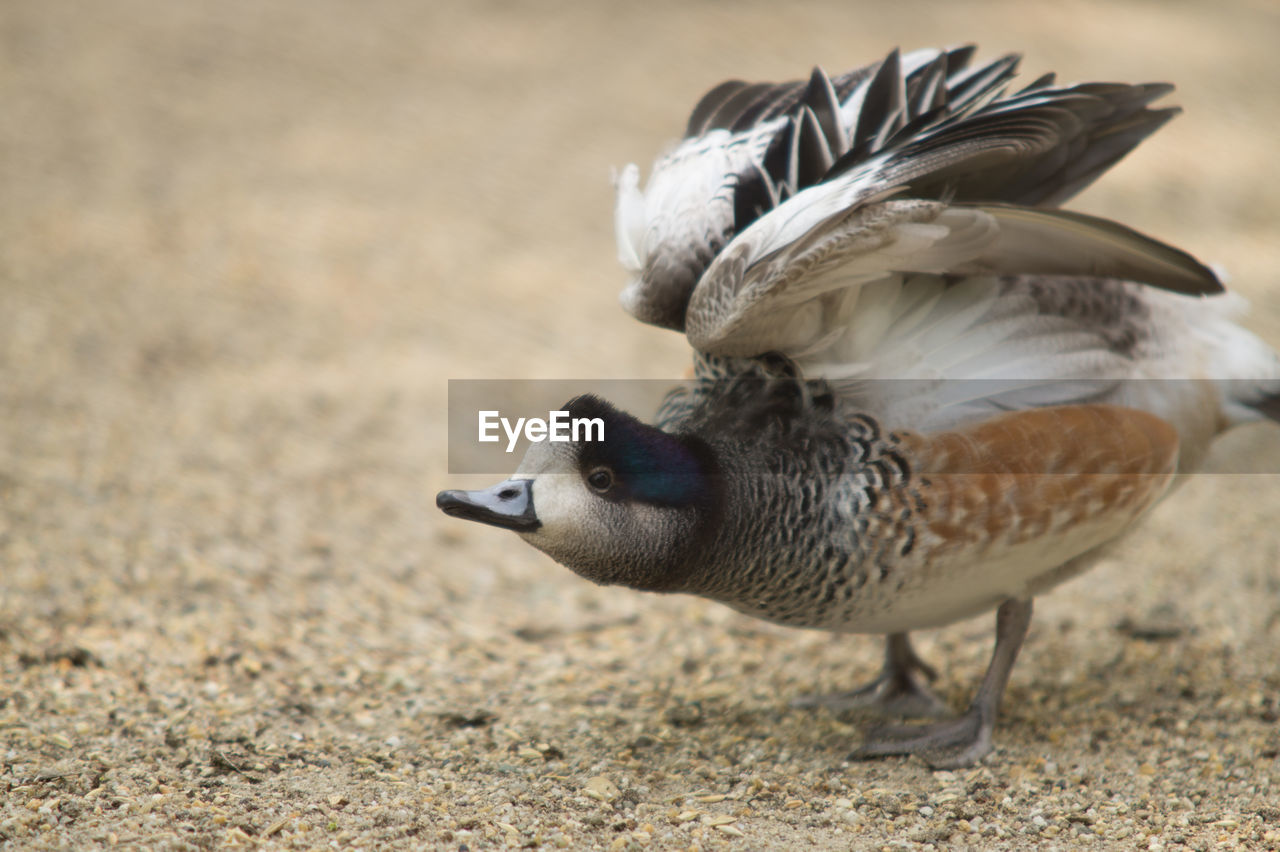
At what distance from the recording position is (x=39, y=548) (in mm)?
4027

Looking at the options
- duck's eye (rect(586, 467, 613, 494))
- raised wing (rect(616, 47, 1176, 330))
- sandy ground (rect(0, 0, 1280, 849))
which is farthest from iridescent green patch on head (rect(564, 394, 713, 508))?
sandy ground (rect(0, 0, 1280, 849))

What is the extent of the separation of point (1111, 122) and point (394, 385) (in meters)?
3.56

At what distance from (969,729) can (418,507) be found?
254 centimetres

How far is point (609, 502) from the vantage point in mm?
2711

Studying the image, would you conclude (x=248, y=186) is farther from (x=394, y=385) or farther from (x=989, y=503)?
(x=989, y=503)

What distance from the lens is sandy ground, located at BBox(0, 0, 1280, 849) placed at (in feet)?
9.34

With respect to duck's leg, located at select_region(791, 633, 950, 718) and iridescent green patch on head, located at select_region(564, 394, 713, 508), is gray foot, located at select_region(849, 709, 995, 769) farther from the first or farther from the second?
iridescent green patch on head, located at select_region(564, 394, 713, 508)

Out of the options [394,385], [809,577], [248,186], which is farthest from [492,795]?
[248,186]

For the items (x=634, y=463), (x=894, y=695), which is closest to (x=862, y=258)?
(x=634, y=463)

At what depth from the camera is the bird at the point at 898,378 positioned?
270cm

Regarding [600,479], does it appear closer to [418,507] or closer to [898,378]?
[898,378]

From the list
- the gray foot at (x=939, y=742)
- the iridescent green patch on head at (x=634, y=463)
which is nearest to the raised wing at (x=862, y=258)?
the iridescent green patch on head at (x=634, y=463)

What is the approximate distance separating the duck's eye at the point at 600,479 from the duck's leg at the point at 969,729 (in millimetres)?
1114

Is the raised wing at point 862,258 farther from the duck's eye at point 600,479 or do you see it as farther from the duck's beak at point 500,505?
the duck's beak at point 500,505
